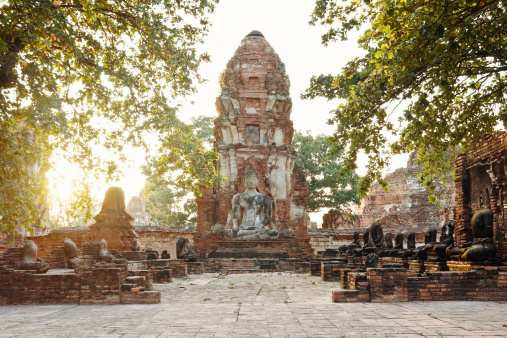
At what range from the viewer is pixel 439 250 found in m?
9.62

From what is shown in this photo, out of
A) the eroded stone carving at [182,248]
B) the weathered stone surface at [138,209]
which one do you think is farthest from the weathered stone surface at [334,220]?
the weathered stone surface at [138,209]

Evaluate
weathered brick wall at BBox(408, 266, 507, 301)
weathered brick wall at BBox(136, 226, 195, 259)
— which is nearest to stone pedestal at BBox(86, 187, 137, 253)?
weathered brick wall at BBox(136, 226, 195, 259)

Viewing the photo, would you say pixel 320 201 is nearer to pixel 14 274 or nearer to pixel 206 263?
pixel 206 263

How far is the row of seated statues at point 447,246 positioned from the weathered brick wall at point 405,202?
13992 millimetres

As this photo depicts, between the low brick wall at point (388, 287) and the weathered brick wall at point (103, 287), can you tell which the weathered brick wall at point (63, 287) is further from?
the low brick wall at point (388, 287)

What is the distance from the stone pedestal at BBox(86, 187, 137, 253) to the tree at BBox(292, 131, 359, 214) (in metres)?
14.1

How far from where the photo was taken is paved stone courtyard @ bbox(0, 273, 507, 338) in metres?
4.88

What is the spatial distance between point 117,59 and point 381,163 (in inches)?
223

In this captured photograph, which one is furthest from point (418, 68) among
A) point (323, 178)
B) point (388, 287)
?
point (323, 178)

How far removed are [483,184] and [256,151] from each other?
11968 mm

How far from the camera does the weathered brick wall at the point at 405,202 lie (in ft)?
89.6

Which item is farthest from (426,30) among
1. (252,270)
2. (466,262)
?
(252,270)

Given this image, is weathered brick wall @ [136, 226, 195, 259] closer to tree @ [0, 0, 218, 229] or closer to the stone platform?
the stone platform

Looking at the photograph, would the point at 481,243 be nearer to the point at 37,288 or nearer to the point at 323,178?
the point at 37,288
